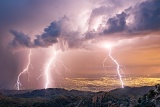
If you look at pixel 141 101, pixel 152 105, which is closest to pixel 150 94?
pixel 141 101

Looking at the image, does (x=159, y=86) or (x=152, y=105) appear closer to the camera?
(x=152, y=105)

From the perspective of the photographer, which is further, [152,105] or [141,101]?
[141,101]

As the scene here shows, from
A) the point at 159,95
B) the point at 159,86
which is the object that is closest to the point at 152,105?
the point at 159,95

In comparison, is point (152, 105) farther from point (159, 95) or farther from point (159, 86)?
point (159, 86)

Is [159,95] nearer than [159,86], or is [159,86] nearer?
[159,95]

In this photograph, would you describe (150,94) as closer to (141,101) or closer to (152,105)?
(141,101)

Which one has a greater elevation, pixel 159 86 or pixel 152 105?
pixel 159 86
